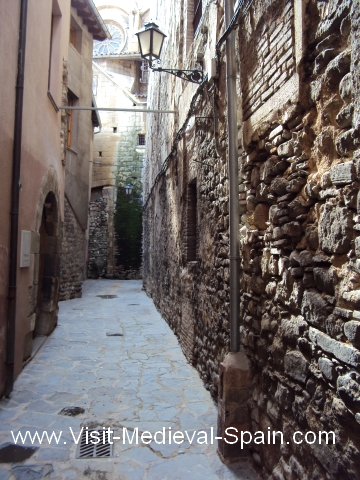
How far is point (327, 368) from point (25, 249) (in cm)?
394

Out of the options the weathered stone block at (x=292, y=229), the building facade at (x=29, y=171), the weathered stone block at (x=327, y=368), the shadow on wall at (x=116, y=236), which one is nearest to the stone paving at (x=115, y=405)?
the building facade at (x=29, y=171)

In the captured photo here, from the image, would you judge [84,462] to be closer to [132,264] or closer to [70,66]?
[70,66]

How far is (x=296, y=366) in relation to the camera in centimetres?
222

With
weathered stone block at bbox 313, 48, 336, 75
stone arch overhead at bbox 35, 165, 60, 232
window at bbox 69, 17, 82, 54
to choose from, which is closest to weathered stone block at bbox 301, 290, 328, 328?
weathered stone block at bbox 313, 48, 336, 75

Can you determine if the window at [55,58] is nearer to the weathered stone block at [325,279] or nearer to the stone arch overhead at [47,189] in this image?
the stone arch overhead at [47,189]

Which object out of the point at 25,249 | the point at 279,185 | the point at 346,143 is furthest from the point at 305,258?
the point at 25,249

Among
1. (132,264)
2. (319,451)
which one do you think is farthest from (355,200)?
(132,264)

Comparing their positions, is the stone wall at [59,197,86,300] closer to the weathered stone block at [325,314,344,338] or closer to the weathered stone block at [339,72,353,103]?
the weathered stone block at [325,314,344,338]

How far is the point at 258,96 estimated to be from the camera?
113 inches

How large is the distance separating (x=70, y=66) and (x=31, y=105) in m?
6.90

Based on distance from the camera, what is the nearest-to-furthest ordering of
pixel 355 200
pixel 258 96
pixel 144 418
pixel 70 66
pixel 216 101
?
pixel 355 200
pixel 258 96
pixel 144 418
pixel 216 101
pixel 70 66

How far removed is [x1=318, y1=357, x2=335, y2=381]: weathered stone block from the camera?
1.86 m

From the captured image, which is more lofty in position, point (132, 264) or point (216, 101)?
point (216, 101)

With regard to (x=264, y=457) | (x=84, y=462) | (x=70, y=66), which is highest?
(x=70, y=66)
